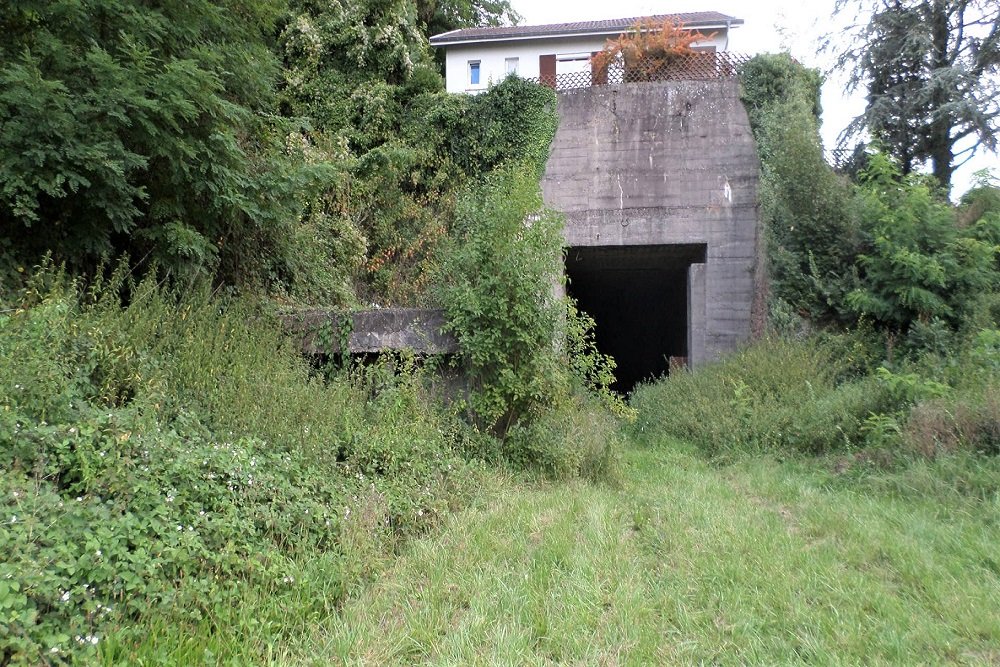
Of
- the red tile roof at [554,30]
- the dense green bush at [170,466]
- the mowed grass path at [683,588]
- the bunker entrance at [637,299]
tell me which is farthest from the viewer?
the red tile roof at [554,30]

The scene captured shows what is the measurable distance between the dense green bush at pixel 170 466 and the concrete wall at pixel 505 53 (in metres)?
17.7

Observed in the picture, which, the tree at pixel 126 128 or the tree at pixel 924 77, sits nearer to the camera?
the tree at pixel 126 128

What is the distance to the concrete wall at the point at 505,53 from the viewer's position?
21.3 m

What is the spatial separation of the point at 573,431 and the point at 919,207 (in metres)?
6.36

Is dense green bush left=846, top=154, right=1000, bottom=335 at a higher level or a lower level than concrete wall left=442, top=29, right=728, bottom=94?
lower

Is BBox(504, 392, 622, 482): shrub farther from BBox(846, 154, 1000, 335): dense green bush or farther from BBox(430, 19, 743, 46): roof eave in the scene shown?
BBox(430, 19, 743, 46): roof eave

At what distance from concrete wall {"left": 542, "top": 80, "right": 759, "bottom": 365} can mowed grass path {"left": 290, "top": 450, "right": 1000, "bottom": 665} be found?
6.76 m

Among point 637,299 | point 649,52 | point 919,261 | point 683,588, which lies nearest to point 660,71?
point 649,52

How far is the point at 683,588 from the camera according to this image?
386cm

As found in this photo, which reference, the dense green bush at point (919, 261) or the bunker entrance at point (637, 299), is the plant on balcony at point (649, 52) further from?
the dense green bush at point (919, 261)

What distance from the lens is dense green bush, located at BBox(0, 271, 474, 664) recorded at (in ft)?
9.25

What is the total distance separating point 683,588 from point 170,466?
3.17 metres

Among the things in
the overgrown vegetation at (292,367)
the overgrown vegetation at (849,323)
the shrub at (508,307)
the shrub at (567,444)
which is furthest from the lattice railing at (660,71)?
the shrub at (567,444)

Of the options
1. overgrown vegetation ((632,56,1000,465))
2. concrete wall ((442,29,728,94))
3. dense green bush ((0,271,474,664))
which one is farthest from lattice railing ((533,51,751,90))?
concrete wall ((442,29,728,94))
